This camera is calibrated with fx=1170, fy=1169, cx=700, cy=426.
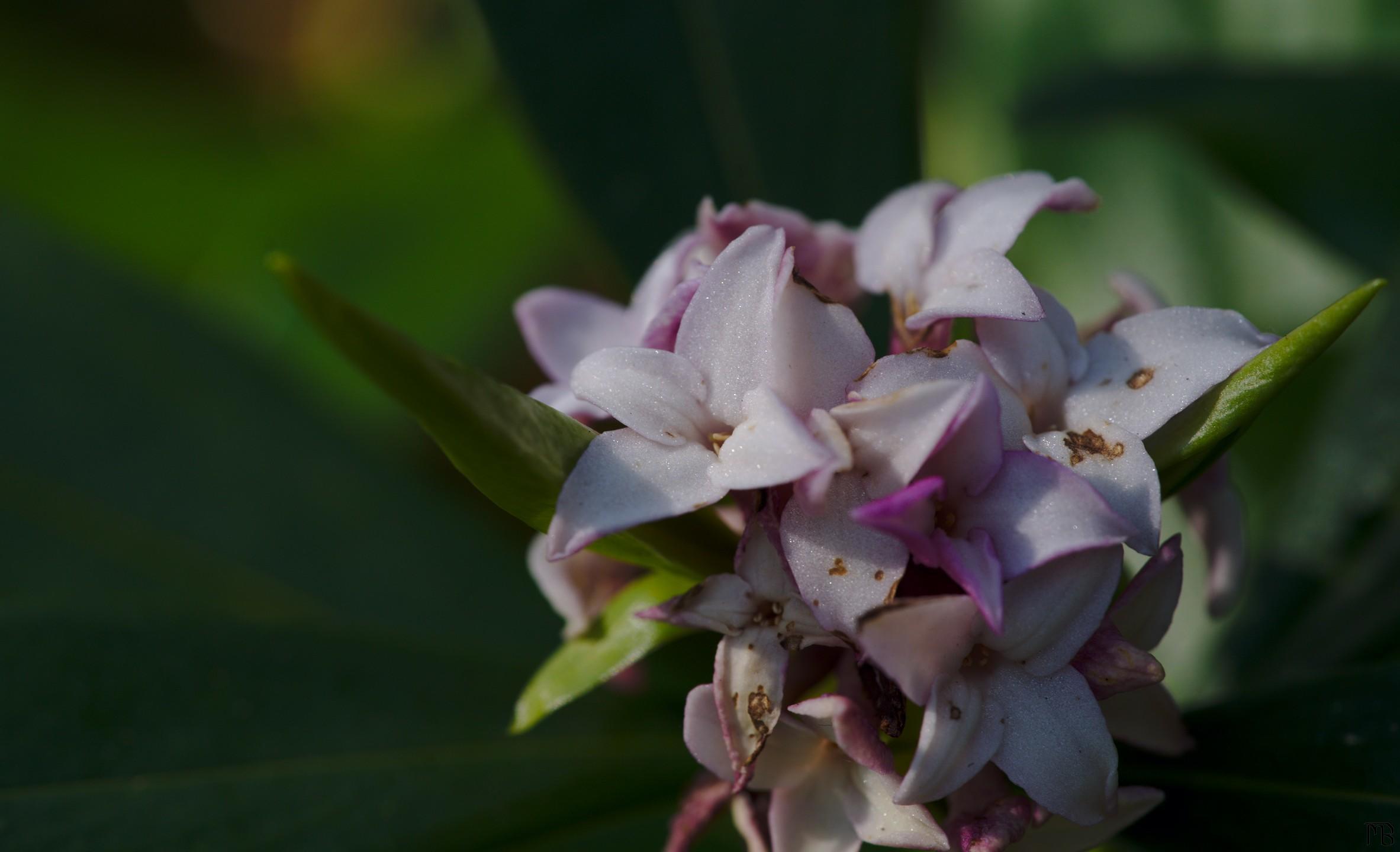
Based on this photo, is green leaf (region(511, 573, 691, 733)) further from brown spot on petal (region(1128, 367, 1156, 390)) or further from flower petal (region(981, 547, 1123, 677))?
brown spot on petal (region(1128, 367, 1156, 390))

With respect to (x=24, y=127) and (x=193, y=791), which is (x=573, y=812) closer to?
(x=193, y=791)

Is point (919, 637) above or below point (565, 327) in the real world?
below

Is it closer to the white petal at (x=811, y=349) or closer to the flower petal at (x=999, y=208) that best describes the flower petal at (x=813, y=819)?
the white petal at (x=811, y=349)

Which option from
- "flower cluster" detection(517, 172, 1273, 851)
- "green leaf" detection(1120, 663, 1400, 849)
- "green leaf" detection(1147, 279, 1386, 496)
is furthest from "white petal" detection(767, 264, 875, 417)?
"green leaf" detection(1120, 663, 1400, 849)

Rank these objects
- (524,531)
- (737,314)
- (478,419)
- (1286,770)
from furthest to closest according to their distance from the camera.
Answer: (524,531), (1286,770), (737,314), (478,419)

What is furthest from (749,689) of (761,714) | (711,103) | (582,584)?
(711,103)

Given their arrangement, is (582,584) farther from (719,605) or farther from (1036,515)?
(1036,515)
